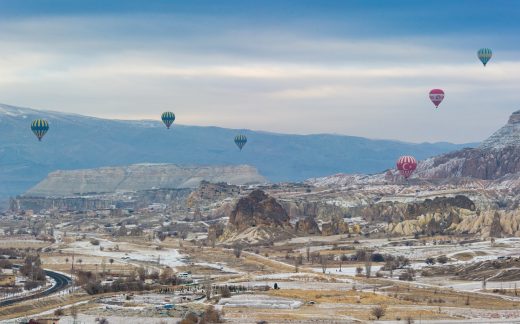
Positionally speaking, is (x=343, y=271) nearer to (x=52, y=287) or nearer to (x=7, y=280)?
(x=52, y=287)

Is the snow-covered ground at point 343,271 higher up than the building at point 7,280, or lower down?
higher up

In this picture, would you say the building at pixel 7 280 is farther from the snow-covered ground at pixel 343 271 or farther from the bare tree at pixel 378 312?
the bare tree at pixel 378 312

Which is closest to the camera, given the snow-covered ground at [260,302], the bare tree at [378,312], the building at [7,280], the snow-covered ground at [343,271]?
the bare tree at [378,312]

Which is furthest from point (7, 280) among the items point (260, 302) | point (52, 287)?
point (260, 302)

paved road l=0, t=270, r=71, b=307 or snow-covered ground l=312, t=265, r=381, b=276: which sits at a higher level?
snow-covered ground l=312, t=265, r=381, b=276

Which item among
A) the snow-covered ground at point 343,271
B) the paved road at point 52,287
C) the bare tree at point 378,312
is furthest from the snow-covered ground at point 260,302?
the snow-covered ground at point 343,271

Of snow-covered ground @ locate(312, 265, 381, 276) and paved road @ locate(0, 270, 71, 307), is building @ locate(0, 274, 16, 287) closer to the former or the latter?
paved road @ locate(0, 270, 71, 307)

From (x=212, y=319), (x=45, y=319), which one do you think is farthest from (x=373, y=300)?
(x=45, y=319)

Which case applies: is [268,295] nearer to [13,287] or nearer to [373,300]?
[373,300]

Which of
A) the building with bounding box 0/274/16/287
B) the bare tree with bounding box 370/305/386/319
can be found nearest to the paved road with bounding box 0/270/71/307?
the building with bounding box 0/274/16/287
